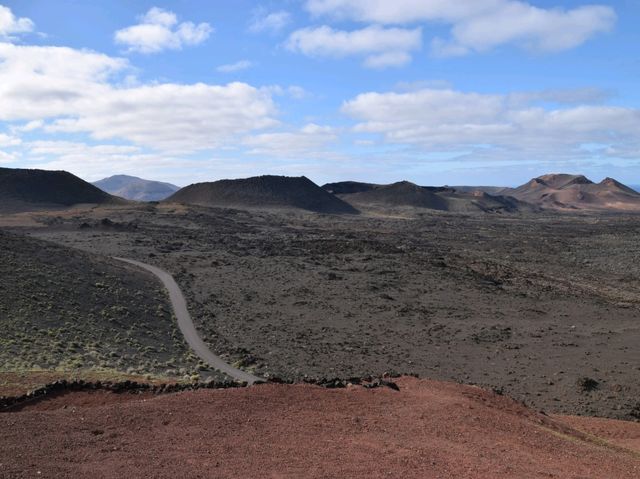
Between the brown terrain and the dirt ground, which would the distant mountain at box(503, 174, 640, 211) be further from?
the brown terrain

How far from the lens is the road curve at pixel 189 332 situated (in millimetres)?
19125

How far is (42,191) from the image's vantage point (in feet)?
310

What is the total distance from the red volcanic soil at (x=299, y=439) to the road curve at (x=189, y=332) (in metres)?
3.44

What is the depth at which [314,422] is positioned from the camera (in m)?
11.2

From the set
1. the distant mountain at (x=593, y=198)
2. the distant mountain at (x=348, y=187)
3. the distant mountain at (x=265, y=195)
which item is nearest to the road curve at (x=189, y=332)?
the distant mountain at (x=265, y=195)

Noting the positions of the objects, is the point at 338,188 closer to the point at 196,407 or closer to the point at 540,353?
the point at 540,353

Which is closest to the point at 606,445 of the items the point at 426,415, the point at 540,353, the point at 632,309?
the point at 426,415

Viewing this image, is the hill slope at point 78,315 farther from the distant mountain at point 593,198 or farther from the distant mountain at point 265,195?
the distant mountain at point 593,198

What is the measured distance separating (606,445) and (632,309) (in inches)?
820

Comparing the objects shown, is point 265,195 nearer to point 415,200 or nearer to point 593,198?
point 415,200

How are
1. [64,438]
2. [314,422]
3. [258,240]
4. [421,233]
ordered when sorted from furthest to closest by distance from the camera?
[421,233] < [258,240] < [314,422] < [64,438]

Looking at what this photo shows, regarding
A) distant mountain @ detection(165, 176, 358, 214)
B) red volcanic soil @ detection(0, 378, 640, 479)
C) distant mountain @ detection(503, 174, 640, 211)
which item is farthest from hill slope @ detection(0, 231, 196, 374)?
distant mountain @ detection(503, 174, 640, 211)

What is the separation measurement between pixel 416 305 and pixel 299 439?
21496mm

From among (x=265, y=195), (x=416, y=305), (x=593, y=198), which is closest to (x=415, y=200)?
(x=265, y=195)
